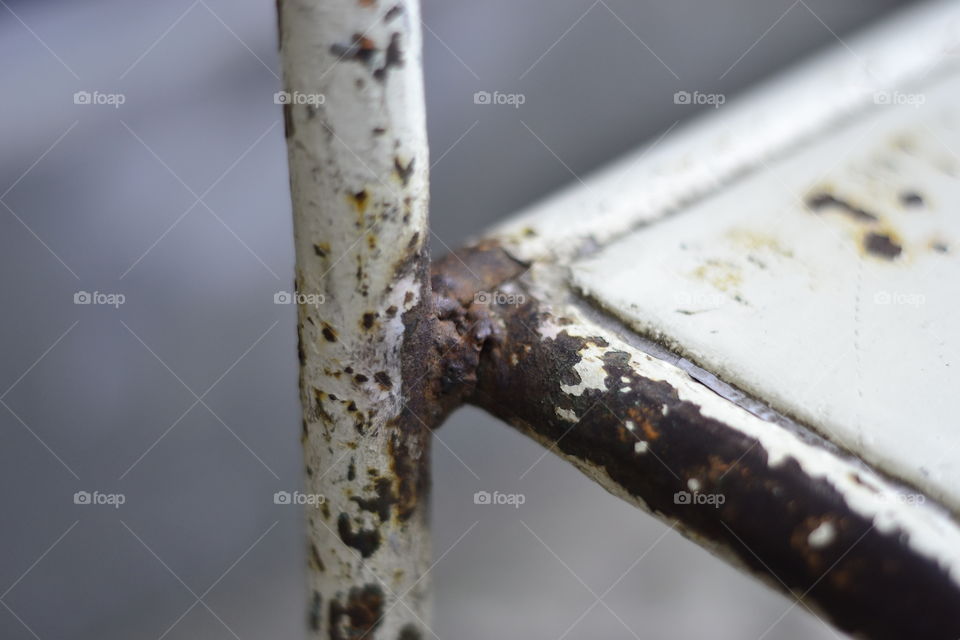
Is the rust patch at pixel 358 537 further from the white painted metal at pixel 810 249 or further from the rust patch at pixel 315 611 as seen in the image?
the white painted metal at pixel 810 249

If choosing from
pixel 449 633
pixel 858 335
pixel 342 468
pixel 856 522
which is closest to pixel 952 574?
pixel 856 522

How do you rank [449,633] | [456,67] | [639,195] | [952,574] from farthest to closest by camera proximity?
[456,67], [449,633], [639,195], [952,574]

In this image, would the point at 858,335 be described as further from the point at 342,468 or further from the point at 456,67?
the point at 456,67

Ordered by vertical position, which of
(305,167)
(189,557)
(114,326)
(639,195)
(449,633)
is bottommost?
(449,633)
